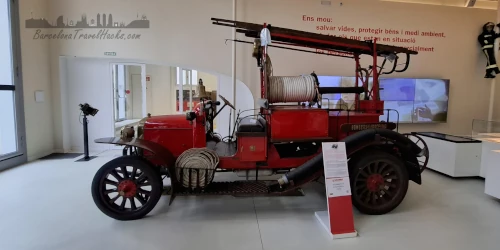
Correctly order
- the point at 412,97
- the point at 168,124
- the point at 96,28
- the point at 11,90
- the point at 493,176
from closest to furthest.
→ the point at 168,124, the point at 493,176, the point at 11,90, the point at 96,28, the point at 412,97

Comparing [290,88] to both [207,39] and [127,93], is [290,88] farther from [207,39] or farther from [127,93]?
[127,93]

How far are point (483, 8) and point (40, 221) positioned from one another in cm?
966

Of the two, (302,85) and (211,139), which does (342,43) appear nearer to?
(302,85)

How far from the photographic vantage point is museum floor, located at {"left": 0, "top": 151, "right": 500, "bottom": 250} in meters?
2.77

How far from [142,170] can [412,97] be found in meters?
6.25

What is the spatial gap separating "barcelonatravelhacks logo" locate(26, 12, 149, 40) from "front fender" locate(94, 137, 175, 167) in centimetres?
384

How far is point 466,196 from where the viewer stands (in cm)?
409

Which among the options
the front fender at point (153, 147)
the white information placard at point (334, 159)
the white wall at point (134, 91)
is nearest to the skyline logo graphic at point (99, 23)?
the white wall at point (134, 91)

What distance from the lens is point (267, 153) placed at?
3.48 meters

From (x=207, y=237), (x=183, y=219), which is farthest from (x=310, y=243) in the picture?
(x=183, y=219)

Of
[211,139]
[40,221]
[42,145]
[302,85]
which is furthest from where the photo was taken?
[42,145]

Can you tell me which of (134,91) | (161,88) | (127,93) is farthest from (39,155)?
(161,88)

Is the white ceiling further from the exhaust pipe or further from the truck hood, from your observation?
the truck hood

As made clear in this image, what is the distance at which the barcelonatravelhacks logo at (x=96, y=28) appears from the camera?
6.29 m
